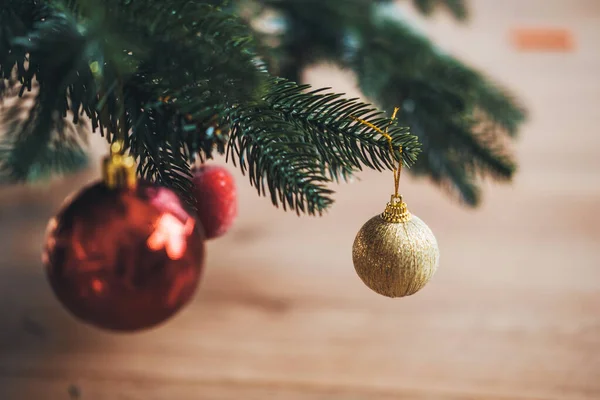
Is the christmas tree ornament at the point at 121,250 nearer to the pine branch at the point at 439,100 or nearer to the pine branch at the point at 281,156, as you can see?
the pine branch at the point at 281,156

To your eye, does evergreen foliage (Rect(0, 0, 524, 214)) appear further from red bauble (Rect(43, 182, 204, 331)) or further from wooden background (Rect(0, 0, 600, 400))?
wooden background (Rect(0, 0, 600, 400))

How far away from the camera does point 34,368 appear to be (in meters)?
0.83

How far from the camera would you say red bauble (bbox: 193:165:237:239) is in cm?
40

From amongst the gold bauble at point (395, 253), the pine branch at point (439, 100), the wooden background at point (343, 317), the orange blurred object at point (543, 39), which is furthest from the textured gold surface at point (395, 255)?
the orange blurred object at point (543, 39)

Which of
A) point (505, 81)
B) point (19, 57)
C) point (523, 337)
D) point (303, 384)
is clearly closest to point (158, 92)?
point (19, 57)

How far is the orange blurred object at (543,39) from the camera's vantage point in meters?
1.91

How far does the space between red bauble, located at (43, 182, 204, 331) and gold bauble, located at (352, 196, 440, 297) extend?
0.13 m

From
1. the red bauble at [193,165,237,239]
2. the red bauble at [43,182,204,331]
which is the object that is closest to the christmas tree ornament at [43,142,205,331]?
the red bauble at [43,182,204,331]

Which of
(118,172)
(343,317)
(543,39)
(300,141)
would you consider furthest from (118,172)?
(543,39)

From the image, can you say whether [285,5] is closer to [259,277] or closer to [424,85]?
[424,85]

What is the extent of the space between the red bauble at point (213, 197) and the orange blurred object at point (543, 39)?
1.76 m

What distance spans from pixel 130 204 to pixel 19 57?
0.13m

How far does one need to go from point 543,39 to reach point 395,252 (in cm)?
184

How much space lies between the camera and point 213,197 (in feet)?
1.31
